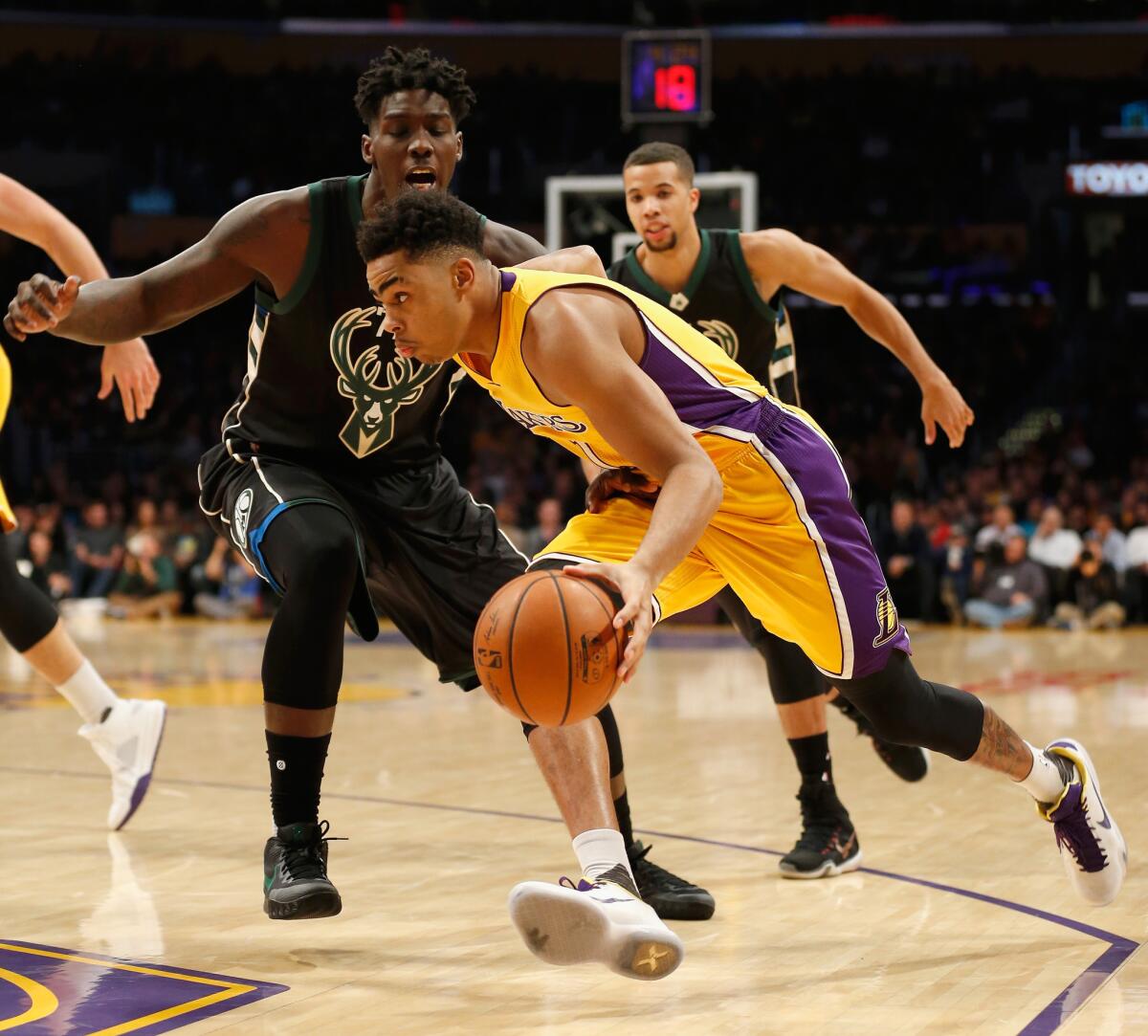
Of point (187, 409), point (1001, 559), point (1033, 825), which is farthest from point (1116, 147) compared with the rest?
point (1033, 825)

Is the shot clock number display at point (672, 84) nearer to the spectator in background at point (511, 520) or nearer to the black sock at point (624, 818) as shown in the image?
the spectator in background at point (511, 520)

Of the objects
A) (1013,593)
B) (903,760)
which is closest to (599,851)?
(903,760)

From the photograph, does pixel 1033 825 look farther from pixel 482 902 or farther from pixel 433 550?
pixel 433 550

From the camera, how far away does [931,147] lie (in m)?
21.6

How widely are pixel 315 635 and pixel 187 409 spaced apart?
57.3ft

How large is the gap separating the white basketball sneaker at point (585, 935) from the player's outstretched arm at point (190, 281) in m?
1.70

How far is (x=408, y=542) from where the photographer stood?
164 inches

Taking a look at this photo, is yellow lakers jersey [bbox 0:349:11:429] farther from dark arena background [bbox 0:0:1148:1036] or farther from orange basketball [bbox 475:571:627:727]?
orange basketball [bbox 475:571:627:727]

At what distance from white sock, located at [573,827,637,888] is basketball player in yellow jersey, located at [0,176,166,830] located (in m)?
2.30

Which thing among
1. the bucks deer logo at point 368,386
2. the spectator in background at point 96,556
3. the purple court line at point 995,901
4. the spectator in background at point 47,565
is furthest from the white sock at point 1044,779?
the spectator in background at point 96,556

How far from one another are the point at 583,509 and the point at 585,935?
13.5 m

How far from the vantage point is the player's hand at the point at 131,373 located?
4531 mm

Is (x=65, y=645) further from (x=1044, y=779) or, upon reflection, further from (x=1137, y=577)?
(x=1137, y=577)

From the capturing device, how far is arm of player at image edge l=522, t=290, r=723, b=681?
313cm
